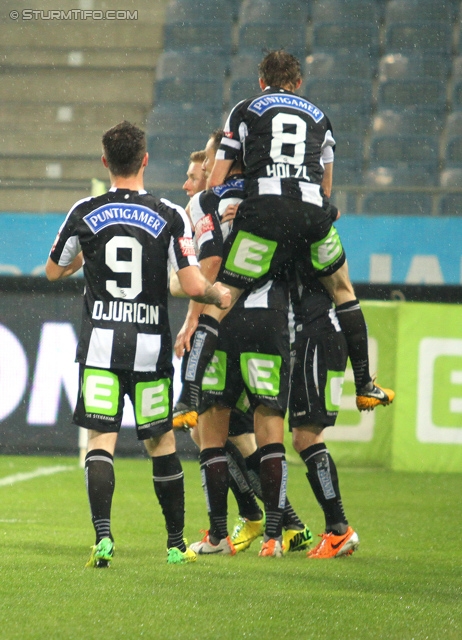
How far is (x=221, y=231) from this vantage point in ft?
13.6

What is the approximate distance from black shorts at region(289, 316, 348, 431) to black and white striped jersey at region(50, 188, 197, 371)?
76 centimetres

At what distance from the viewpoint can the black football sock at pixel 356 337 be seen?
4219 mm

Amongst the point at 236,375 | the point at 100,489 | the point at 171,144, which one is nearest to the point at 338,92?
the point at 171,144

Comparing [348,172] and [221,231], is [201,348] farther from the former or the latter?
[348,172]

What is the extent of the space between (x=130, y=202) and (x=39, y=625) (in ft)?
5.06

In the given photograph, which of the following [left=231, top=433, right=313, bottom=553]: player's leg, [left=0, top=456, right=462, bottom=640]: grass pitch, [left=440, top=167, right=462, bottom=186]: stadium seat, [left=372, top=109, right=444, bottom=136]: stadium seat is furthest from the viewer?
[left=372, top=109, right=444, bottom=136]: stadium seat

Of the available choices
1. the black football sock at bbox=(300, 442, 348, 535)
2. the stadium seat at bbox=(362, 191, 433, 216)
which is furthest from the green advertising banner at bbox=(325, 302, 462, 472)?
the black football sock at bbox=(300, 442, 348, 535)

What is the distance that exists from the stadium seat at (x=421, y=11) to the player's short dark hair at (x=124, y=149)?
11.0m

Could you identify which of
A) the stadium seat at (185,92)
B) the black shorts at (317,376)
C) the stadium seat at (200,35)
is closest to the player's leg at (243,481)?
the black shorts at (317,376)

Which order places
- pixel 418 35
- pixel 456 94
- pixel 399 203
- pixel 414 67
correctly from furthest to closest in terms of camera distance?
pixel 418 35
pixel 414 67
pixel 456 94
pixel 399 203

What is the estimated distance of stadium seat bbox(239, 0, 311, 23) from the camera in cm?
1415

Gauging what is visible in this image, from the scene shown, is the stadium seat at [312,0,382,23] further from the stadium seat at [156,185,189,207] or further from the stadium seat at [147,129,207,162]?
the stadium seat at [156,185,189,207]

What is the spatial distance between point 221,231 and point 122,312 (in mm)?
719

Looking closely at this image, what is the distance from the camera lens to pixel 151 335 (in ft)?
11.9
